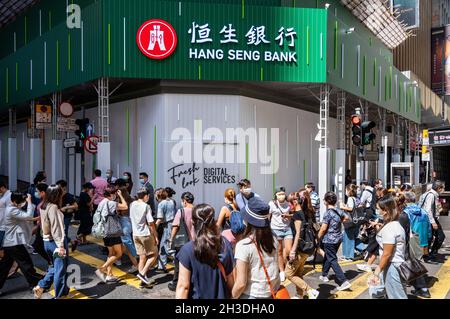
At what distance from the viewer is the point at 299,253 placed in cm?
607

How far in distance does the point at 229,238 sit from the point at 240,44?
33.9ft

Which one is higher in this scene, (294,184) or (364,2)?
(364,2)

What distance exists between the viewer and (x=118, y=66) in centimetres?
1310

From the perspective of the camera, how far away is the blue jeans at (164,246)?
7.77 meters

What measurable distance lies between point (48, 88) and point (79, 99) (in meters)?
1.80

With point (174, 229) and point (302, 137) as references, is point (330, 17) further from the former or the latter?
point (174, 229)

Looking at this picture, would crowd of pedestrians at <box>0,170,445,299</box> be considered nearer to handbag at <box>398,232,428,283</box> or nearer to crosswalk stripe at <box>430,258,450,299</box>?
handbag at <box>398,232,428,283</box>

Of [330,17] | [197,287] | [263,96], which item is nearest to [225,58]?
[263,96]

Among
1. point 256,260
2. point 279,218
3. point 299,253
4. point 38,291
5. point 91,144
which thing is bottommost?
point 38,291

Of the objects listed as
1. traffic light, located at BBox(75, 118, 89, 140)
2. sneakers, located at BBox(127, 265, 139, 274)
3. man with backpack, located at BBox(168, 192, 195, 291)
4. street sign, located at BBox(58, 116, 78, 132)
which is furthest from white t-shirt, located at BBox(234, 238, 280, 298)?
street sign, located at BBox(58, 116, 78, 132)

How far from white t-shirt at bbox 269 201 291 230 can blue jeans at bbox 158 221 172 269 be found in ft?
7.17

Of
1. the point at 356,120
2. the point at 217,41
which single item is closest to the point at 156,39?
the point at 217,41

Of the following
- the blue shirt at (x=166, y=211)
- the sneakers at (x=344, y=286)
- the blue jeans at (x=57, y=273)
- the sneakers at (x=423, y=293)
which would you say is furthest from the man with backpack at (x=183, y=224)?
the sneakers at (x=423, y=293)

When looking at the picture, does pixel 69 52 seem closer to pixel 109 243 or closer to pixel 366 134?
pixel 109 243
